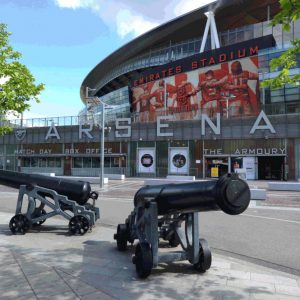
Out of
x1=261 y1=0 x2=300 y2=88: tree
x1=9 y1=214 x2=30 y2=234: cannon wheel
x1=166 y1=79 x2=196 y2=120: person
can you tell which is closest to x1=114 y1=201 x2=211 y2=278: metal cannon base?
Answer: x1=261 y1=0 x2=300 y2=88: tree

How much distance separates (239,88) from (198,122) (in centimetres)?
831

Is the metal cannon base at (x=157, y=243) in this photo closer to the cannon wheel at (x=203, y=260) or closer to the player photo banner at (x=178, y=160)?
the cannon wheel at (x=203, y=260)

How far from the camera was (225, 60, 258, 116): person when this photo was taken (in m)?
42.5

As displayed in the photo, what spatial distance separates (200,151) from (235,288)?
114ft

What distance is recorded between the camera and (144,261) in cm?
573

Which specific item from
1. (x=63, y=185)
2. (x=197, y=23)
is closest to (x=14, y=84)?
(x=63, y=185)

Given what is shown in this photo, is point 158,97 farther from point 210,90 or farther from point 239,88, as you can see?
point 239,88

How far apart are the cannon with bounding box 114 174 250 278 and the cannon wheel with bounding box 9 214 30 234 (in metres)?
3.62

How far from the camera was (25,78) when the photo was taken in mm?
10391

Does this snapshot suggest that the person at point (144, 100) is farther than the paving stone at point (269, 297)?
Yes

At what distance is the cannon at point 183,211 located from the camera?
16.3ft

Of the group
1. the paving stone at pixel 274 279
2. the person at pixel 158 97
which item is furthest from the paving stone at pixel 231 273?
the person at pixel 158 97

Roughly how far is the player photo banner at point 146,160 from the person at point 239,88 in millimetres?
10712

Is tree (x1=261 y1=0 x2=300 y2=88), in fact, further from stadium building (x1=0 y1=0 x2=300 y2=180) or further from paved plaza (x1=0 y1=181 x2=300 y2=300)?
stadium building (x1=0 y1=0 x2=300 y2=180)
